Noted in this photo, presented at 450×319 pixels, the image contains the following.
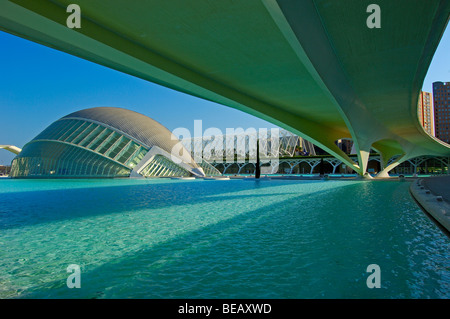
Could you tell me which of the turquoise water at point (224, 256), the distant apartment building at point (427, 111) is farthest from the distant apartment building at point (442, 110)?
the turquoise water at point (224, 256)

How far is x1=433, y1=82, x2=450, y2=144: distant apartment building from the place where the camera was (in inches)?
3548

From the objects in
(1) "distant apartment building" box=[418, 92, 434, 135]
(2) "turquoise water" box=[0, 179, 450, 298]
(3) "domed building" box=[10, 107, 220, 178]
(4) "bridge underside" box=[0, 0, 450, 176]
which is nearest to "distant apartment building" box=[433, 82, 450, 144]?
(1) "distant apartment building" box=[418, 92, 434, 135]

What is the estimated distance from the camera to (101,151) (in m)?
29.0

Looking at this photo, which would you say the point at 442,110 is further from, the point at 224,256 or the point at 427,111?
the point at 224,256

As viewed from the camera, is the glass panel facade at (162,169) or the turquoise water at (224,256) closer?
the turquoise water at (224,256)

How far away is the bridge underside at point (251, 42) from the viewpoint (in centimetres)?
686

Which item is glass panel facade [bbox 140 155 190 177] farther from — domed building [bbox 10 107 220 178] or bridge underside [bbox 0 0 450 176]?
bridge underside [bbox 0 0 450 176]

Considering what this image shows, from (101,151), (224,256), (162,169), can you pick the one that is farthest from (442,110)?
(224,256)

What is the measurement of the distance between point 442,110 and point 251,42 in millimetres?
107530

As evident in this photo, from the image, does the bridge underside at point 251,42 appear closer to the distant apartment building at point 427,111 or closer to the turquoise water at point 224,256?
the turquoise water at point 224,256

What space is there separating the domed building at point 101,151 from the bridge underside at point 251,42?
58.9ft

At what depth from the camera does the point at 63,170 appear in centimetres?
2916
